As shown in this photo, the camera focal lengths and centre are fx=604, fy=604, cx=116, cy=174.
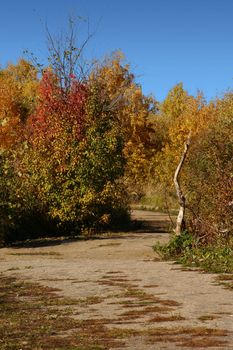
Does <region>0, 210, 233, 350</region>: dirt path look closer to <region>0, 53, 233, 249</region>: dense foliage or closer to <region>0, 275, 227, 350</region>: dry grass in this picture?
<region>0, 275, 227, 350</region>: dry grass

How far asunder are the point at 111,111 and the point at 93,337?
22.2 m

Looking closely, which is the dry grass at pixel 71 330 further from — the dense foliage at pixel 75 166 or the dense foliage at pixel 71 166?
the dense foliage at pixel 71 166

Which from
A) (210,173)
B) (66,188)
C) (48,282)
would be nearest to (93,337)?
(48,282)

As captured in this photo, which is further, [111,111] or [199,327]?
[111,111]

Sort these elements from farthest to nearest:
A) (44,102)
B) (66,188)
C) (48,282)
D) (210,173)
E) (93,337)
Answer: (44,102), (66,188), (210,173), (48,282), (93,337)

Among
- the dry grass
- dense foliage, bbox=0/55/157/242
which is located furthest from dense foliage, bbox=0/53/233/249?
the dry grass

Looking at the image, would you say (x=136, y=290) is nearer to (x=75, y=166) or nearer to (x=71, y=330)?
(x=71, y=330)

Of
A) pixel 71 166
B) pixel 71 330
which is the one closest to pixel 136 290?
pixel 71 330

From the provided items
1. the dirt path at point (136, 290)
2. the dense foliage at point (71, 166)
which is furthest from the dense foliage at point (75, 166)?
the dirt path at point (136, 290)

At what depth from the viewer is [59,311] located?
33.6ft

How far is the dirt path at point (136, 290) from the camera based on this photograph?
26.6ft

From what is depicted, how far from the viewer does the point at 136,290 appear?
40.2ft

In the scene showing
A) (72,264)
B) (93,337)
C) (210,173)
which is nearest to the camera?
(93,337)

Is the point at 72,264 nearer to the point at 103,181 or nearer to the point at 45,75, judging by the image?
the point at 103,181
